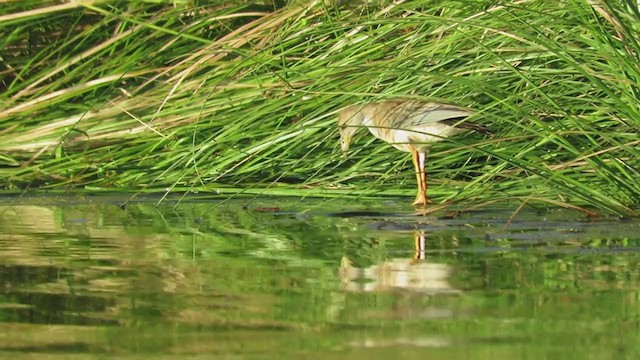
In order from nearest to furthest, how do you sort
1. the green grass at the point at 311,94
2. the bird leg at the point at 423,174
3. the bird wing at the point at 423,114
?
the green grass at the point at 311,94, the bird wing at the point at 423,114, the bird leg at the point at 423,174

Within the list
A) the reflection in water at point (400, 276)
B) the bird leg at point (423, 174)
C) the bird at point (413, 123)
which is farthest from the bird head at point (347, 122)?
the reflection in water at point (400, 276)

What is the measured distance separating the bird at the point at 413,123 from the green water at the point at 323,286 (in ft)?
0.98

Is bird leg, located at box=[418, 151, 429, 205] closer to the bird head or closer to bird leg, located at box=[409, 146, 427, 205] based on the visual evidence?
bird leg, located at box=[409, 146, 427, 205]

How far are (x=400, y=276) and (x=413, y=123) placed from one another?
2061mm

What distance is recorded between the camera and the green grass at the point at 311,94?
5.82 metres

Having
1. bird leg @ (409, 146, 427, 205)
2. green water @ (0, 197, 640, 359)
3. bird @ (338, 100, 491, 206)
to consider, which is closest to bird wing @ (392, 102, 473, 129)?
bird @ (338, 100, 491, 206)

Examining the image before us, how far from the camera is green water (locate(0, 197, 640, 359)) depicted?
342 cm

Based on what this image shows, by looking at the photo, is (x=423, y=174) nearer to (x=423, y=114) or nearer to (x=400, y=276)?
(x=423, y=114)

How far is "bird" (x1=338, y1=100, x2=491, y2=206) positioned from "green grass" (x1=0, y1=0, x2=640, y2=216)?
0.32 feet

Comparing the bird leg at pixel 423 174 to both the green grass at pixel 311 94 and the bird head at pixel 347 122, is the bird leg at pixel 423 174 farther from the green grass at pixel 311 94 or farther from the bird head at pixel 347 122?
the bird head at pixel 347 122

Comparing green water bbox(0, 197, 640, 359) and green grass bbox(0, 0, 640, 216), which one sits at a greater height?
green grass bbox(0, 0, 640, 216)

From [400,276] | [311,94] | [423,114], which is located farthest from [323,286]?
[311,94]

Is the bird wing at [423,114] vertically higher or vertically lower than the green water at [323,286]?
higher

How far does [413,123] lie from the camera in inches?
253
